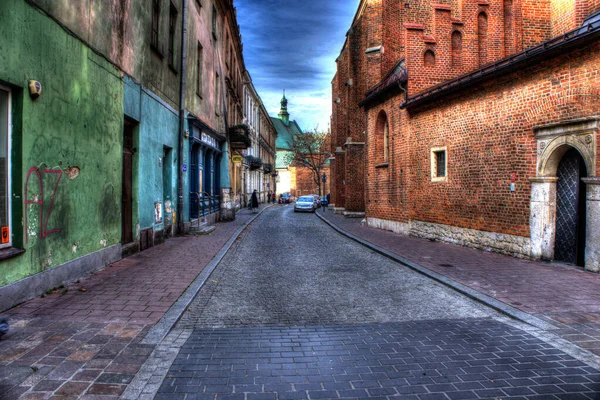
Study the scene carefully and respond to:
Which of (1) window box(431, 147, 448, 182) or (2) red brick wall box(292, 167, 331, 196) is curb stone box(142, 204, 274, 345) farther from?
(2) red brick wall box(292, 167, 331, 196)

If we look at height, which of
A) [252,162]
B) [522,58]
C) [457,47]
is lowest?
[252,162]

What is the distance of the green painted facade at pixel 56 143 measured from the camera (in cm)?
554

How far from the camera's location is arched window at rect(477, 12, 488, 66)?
57.3ft

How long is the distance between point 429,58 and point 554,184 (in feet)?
27.5

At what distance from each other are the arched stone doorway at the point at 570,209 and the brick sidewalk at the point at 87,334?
311 inches

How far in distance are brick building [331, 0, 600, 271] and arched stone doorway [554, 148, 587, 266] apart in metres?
0.02

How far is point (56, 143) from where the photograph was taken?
6.44 meters

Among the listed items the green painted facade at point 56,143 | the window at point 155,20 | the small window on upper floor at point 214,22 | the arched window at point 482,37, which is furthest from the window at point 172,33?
the arched window at point 482,37

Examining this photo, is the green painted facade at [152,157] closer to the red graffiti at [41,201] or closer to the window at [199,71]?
the window at [199,71]

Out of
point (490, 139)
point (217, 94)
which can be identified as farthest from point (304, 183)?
point (490, 139)

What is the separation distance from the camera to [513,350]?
4.27 m

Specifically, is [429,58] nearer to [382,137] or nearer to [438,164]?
[382,137]

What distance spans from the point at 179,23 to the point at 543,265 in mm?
12785

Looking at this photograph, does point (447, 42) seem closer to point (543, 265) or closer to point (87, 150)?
point (543, 265)
